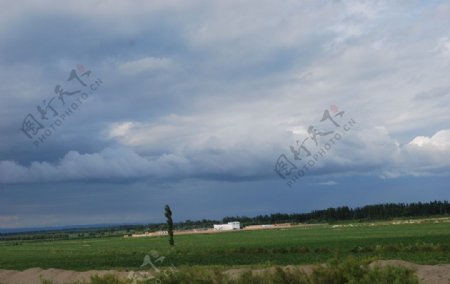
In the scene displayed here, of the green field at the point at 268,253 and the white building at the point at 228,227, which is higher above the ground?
the white building at the point at 228,227

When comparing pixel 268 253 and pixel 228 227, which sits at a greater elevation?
pixel 228 227

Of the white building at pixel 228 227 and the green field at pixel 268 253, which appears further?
the white building at pixel 228 227

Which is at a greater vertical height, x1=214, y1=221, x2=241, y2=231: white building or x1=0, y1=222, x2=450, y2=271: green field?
x1=214, y1=221, x2=241, y2=231: white building

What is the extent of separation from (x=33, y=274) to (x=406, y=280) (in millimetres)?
29488

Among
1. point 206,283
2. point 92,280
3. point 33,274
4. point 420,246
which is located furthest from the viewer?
point 420,246

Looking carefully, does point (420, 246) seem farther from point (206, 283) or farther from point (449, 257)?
point (206, 283)

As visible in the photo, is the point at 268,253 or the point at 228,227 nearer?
the point at 268,253

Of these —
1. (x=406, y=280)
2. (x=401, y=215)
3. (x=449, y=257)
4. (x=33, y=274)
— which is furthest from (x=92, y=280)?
(x=401, y=215)

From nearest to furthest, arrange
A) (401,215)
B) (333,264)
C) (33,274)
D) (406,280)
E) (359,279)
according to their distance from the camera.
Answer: (406,280)
(359,279)
(333,264)
(33,274)
(401,215)

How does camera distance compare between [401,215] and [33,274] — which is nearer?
[33,274]

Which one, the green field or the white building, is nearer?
the green field

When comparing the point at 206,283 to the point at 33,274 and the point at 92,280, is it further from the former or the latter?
the point at 33,274

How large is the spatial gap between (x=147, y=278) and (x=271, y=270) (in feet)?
12.2

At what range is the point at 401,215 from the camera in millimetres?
197750
